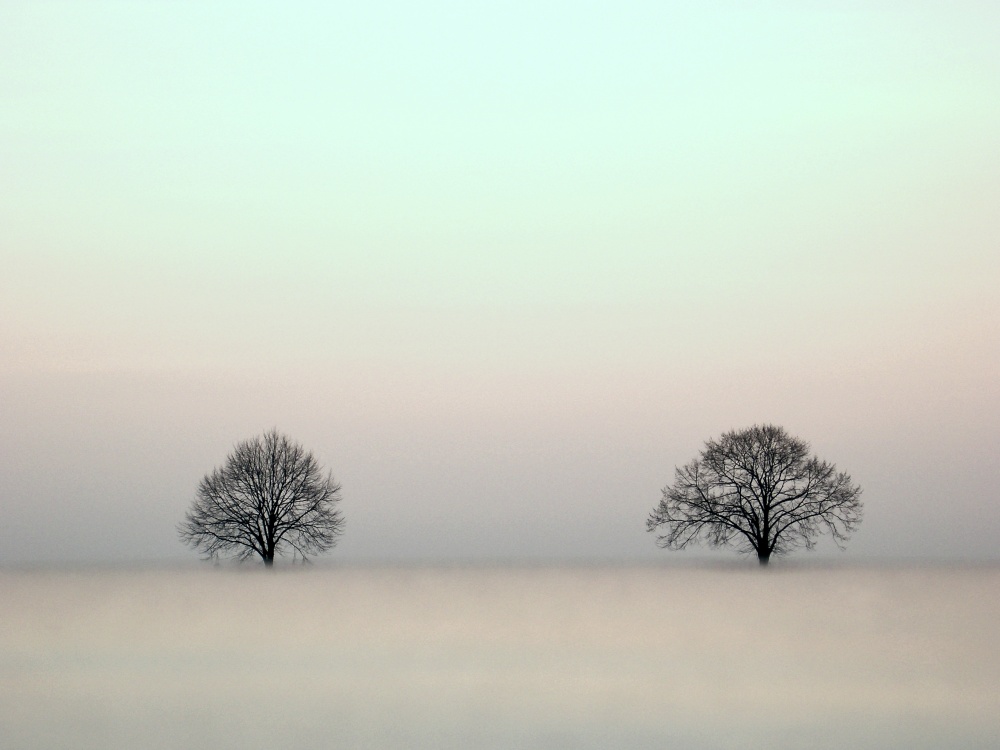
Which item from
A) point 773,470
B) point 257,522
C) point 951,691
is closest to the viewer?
point 951,691

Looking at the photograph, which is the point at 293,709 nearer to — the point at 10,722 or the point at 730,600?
the point at 10,722

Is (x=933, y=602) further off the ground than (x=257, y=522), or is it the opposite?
Result: (x=257, y=522)

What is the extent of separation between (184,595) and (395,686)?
90.7ft

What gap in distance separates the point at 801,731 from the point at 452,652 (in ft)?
38.3

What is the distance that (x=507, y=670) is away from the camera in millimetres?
25609

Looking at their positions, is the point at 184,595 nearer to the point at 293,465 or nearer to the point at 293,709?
the point at 293,465

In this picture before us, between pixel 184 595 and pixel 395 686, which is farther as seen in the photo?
pixel 184 595

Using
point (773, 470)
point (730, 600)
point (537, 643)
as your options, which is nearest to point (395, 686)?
point (537, 643)

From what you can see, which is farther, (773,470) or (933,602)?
(773,470)

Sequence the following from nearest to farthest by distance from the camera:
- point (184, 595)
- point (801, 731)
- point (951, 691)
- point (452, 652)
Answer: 1. point (801, 731)
2. point (951, 691)
3. point (452, 652)
4. point (184, 595)

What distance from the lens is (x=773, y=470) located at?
5903 cm

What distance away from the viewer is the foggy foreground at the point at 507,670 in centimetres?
1870

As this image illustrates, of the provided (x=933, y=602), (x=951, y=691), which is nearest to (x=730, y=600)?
(x=933, y=602)

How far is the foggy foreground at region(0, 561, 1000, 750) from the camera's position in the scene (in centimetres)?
1870
